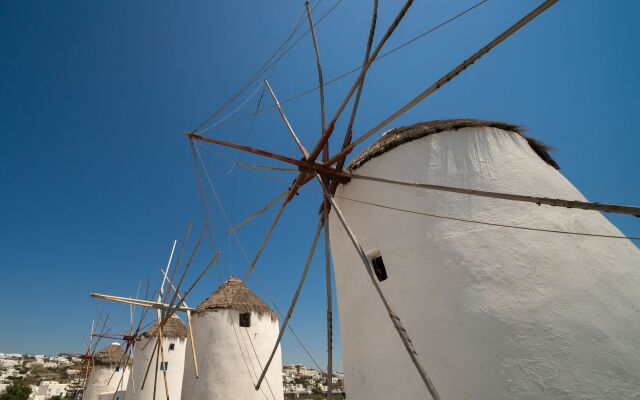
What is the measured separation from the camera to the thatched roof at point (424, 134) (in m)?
5.28

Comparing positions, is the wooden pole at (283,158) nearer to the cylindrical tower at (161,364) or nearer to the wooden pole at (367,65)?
the wooden pole at (367,65)

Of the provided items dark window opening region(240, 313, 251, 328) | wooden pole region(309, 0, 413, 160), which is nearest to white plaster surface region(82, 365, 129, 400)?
dark window opening region(240, 313, 251, 328)

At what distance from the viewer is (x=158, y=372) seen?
18844mm

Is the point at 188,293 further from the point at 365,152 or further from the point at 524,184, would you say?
the point at 524,184

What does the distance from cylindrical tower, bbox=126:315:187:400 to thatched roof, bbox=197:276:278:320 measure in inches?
222

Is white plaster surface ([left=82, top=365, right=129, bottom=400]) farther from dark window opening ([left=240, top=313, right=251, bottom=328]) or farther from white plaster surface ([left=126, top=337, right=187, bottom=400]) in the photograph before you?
dark window opening ([left=240, top=313, right=251, bottom=328])

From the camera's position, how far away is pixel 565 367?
332cm

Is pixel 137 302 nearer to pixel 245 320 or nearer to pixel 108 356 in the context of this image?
pixel 245 320

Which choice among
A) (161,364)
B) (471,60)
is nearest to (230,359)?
(161,364)

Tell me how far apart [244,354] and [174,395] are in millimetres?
8277

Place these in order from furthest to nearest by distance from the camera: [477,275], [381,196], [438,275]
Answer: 1. [381,196]
2. [438,275]
3. [477,275]

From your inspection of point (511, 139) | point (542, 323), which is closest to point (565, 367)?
point (542, 323)

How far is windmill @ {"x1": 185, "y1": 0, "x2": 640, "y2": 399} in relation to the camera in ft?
11.2

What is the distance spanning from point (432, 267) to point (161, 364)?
64.6 feet
